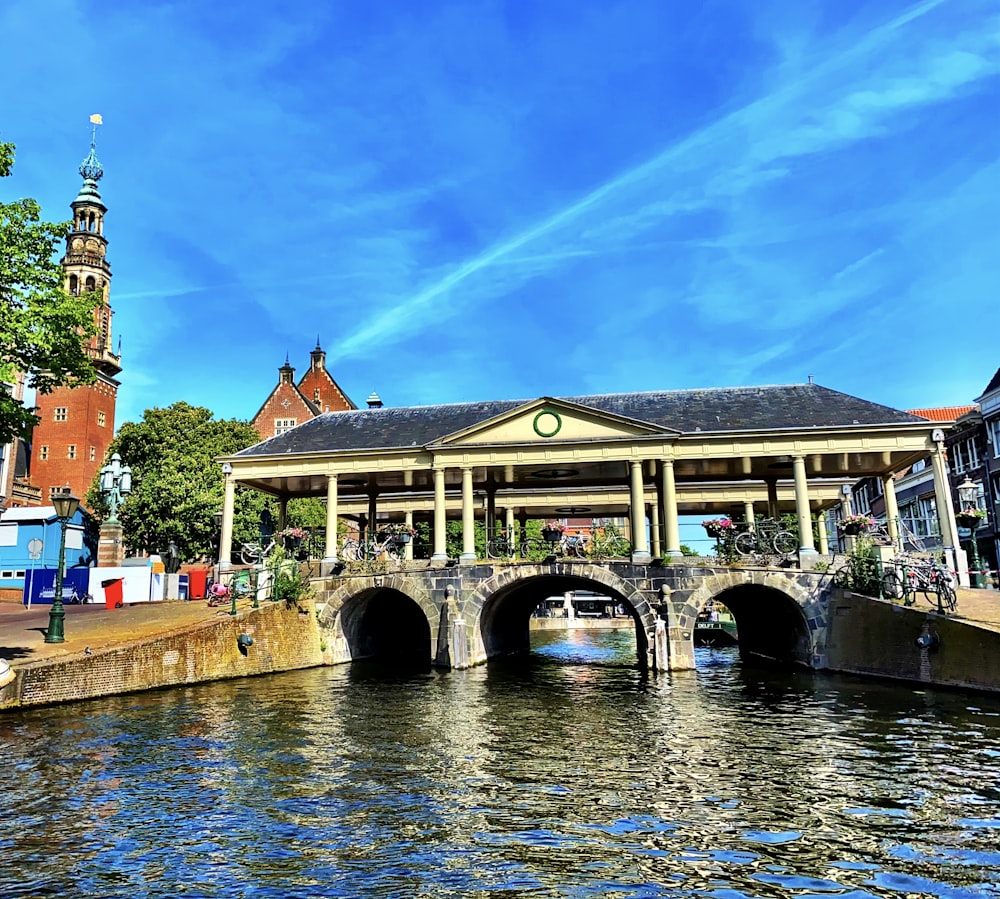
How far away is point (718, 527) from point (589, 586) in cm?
618

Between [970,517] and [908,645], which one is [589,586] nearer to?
[908,645]

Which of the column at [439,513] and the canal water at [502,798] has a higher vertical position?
the column at [439,513]

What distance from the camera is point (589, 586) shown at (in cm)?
3250

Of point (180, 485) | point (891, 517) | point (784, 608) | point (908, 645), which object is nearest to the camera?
point (908, 645)

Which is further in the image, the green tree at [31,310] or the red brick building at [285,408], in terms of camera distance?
the red brick building at [285,408]

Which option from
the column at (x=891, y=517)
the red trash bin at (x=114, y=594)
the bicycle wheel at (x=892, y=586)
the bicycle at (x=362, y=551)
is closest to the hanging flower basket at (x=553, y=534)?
the bicycle at (x=362, y=551)

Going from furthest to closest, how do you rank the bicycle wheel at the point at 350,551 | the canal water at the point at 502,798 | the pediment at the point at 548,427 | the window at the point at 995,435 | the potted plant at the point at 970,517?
the window at the point at 995,435, the bicycle wheel at the point at 350,551, the pediment at the point at 548,427, the potted plant at the point at 970,517, the canal water at the point at 502,798

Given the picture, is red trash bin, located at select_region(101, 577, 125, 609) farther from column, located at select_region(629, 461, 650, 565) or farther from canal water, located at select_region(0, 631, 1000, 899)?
column, located at select_region(629, 461, 650, 565)

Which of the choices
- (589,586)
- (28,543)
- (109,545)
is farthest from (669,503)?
(28,543)

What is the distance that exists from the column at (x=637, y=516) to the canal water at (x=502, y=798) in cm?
949

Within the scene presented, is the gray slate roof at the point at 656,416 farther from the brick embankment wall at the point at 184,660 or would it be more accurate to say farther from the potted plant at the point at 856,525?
the brick embankment wall at the point at 184,660

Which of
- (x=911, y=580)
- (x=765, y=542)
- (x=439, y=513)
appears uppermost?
(x=439, y=513)

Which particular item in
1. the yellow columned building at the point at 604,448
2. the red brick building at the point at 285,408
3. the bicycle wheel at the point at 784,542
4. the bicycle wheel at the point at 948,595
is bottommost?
the bicycle wheel at the point at 948,595

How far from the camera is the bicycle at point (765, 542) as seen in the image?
92.6ft
